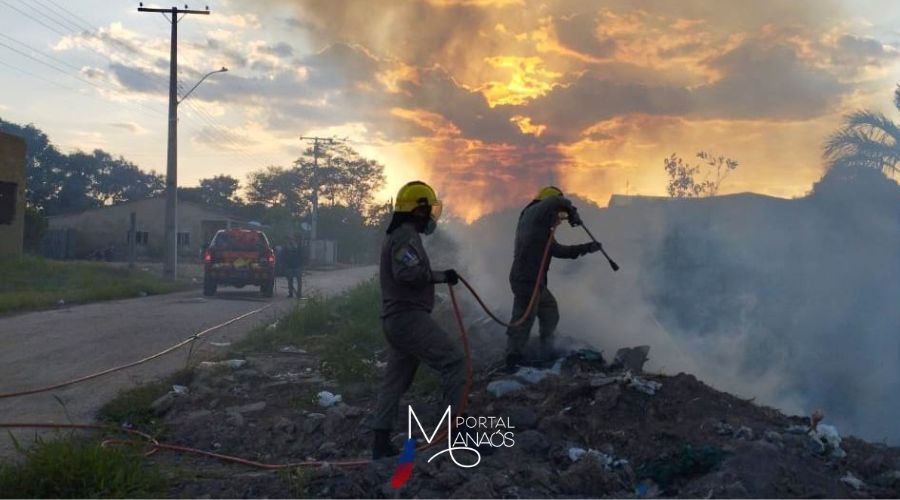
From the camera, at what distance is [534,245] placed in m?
8.34

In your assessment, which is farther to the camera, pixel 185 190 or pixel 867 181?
pixel 185 190

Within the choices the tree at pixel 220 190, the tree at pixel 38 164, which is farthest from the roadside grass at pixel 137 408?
the tree at pixel 220 190

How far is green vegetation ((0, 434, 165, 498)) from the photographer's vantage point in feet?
15.0

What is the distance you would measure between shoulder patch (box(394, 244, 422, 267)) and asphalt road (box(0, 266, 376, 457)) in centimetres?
318

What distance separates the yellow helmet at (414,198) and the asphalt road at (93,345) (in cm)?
335

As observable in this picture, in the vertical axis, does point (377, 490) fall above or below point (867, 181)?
below

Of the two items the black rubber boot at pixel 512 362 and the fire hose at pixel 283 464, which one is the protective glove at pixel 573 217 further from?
the black rubber boot at pixel 512 362

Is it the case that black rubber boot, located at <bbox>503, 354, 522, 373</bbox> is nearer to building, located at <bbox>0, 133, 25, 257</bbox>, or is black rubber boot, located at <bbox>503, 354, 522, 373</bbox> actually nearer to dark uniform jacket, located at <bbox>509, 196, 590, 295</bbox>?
dark uniform jacket, located at <bbox>509, 196, 590, 295</bbox>

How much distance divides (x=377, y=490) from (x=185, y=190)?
70.5 metres

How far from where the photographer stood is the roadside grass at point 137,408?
6.97 metres

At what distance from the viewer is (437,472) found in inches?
197

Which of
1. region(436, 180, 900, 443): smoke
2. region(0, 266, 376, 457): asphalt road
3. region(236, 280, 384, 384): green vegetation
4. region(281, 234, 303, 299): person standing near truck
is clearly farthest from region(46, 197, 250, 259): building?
region(436, 180, 900, 443): smoke

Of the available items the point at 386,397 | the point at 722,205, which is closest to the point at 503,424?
the point at 386,397

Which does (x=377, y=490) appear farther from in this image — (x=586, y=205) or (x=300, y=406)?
(x=586, y=205)
